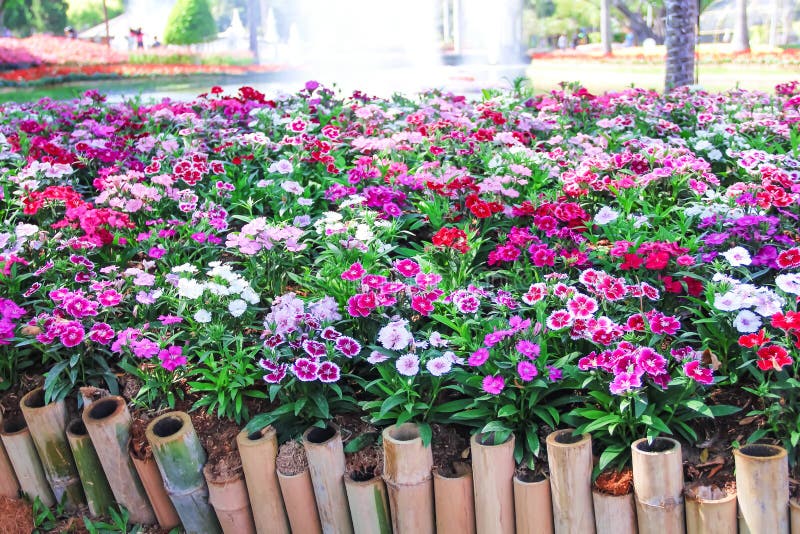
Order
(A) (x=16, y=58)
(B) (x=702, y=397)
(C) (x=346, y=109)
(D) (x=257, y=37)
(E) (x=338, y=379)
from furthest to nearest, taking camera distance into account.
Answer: (D) (x=257, y=37) → (A) (x=16, y=58) → (C) (x=346, y=109) → (E) (x=338, y=379) → (B) (x=702, y=397)

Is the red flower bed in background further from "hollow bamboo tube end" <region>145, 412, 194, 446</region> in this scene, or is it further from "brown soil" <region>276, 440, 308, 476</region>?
"brown soil" <region>276, 440, 308, 476</region>

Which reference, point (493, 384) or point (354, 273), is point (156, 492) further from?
point (493, 384)

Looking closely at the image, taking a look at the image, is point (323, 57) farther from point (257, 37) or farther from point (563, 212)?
point (563, 212)

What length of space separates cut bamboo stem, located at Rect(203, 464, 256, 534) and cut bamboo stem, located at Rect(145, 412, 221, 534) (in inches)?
1.5

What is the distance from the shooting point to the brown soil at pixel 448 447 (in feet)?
7.17

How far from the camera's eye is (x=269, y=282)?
9.71ft

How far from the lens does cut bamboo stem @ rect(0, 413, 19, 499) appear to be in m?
2.60

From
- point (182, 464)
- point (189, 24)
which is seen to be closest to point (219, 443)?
point (182, 464)

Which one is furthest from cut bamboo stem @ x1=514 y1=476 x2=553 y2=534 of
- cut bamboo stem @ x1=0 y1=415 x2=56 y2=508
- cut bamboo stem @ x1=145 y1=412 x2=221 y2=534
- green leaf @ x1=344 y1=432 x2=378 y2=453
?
cut bamboo stem @ x1=0 y1=415 x2=56 y2=508

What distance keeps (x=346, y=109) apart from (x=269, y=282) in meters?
2.57

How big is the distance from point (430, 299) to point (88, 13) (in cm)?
2059

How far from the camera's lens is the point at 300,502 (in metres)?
2.26

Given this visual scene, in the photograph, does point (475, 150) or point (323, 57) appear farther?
point (323, 57)

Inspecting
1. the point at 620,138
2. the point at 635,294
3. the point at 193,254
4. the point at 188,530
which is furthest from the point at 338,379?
the point at 620,138
